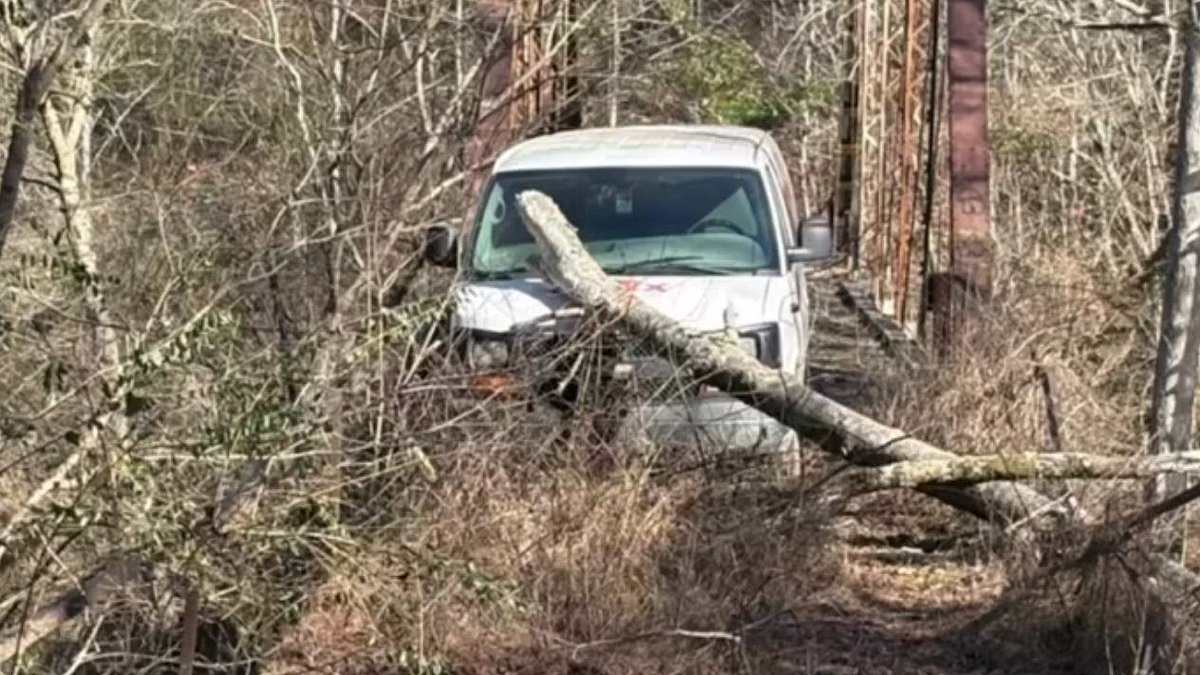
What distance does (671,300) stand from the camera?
27.1 feet

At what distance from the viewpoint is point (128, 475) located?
426cm

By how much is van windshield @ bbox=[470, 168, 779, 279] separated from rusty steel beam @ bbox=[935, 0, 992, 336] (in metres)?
2.23

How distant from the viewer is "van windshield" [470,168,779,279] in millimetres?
8828

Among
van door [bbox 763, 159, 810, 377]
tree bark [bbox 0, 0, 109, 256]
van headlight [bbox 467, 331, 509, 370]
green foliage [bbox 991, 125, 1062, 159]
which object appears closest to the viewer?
tree bark [bbox 0, 0, 109, 256]

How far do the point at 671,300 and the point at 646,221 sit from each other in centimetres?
93

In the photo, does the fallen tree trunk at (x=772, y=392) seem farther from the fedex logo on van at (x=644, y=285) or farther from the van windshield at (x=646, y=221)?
the van windshield at (x=646, y=221)

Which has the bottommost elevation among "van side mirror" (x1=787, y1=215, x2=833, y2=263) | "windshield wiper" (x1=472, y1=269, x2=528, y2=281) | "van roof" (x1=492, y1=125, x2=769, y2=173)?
"windshield wiper" (x1=472, y1=269, x2=528, y2=281)

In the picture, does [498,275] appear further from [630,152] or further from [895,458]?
[895,458]

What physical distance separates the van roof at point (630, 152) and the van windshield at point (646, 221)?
0.05 metres

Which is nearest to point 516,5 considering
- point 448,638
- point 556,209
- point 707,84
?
point 556,209

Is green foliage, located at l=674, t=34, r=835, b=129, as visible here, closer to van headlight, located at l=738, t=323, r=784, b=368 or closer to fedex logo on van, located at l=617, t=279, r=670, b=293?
fedex logo on van, located at l=617, t=279, r=670, b=293

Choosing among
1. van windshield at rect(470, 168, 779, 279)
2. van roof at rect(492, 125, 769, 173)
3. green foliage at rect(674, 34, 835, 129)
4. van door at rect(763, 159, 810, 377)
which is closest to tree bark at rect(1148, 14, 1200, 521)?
van door at rect(763, 159, 810, 377)

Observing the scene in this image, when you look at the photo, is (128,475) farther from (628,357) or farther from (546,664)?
(628,357)

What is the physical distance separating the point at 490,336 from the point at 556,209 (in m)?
0.86
